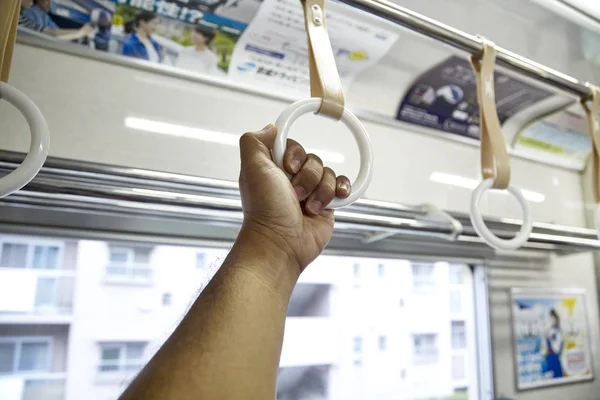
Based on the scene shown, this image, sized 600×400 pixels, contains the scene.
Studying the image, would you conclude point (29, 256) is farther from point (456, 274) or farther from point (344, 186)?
point (456, 274)

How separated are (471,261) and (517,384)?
453 millimetres

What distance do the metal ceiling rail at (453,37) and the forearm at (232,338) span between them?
412mm

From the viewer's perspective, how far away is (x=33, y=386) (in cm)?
90

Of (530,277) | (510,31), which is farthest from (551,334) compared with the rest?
(510,31)

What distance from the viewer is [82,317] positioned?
955 millimetres

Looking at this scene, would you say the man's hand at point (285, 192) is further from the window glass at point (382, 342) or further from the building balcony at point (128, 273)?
the window glass at point (382, 342)

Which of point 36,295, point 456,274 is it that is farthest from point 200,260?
point 456,274

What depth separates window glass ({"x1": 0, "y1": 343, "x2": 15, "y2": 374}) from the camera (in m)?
0.89

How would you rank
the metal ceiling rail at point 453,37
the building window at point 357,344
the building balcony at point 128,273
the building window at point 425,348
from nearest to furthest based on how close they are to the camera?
the metal ceiling rail at point 453,37 < the building balcony at point 128,273 < the building window at point 357,344 < the building window at point 425,348

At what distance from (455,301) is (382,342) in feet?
1.15

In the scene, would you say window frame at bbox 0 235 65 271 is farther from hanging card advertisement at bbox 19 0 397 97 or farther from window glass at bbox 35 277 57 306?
hanging card advertisement at bbox 19 0 397 97

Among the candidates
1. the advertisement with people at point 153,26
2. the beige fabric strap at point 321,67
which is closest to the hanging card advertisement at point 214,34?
the advertisement with people at point 153,26

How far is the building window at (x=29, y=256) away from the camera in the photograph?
90cm

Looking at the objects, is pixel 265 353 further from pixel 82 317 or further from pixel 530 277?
pixel 530 277
